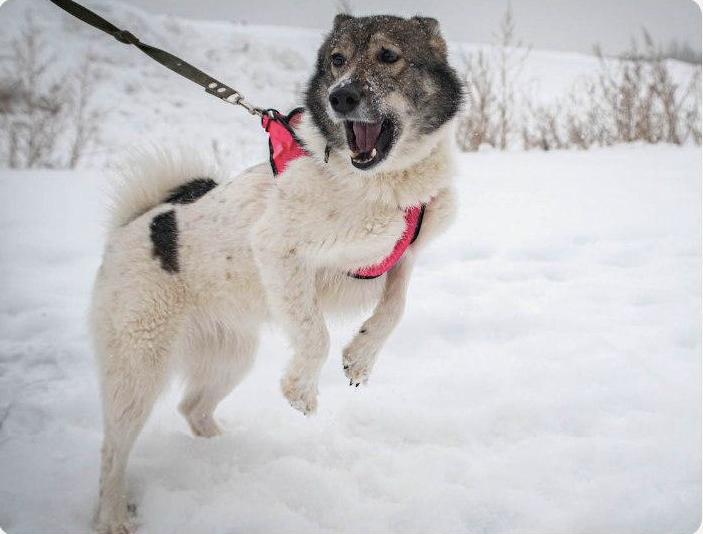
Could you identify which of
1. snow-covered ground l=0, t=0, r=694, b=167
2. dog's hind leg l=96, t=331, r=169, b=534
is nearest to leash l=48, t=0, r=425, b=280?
dog's hind leg l=96, t=331, r=169, b=534

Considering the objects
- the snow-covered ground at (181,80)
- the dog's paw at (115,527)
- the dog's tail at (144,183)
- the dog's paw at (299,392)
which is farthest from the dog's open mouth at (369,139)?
the snow-covered ground at (181,80)

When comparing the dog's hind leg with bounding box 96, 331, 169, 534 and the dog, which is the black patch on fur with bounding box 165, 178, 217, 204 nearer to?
the dog

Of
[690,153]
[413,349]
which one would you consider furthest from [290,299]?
[690,153]

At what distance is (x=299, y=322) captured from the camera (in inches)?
82.6

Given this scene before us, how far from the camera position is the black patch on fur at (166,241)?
233cm

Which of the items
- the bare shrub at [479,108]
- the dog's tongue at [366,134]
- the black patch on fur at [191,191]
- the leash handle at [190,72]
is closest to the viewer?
the dog's tongue at [366,134]

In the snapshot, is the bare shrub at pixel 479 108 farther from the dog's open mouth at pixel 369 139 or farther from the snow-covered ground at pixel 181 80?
the dog's open mouth at pixel 369 139

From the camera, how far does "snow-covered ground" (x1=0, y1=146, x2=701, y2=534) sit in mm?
2107

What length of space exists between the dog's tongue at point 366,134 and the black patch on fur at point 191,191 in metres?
0.90

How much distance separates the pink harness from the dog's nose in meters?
0.33

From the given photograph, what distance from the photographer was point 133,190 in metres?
2.63

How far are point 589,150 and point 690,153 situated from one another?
4.17 feet

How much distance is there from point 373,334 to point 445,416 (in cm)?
69

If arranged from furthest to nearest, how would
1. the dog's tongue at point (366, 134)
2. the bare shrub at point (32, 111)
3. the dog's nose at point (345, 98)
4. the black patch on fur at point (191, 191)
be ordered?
the bare shrub at point (32, 111) → the black patch on fur at point (191, 191) → the dog's tongue at point (366, 134) → the dog's nose at point (345, 98)
